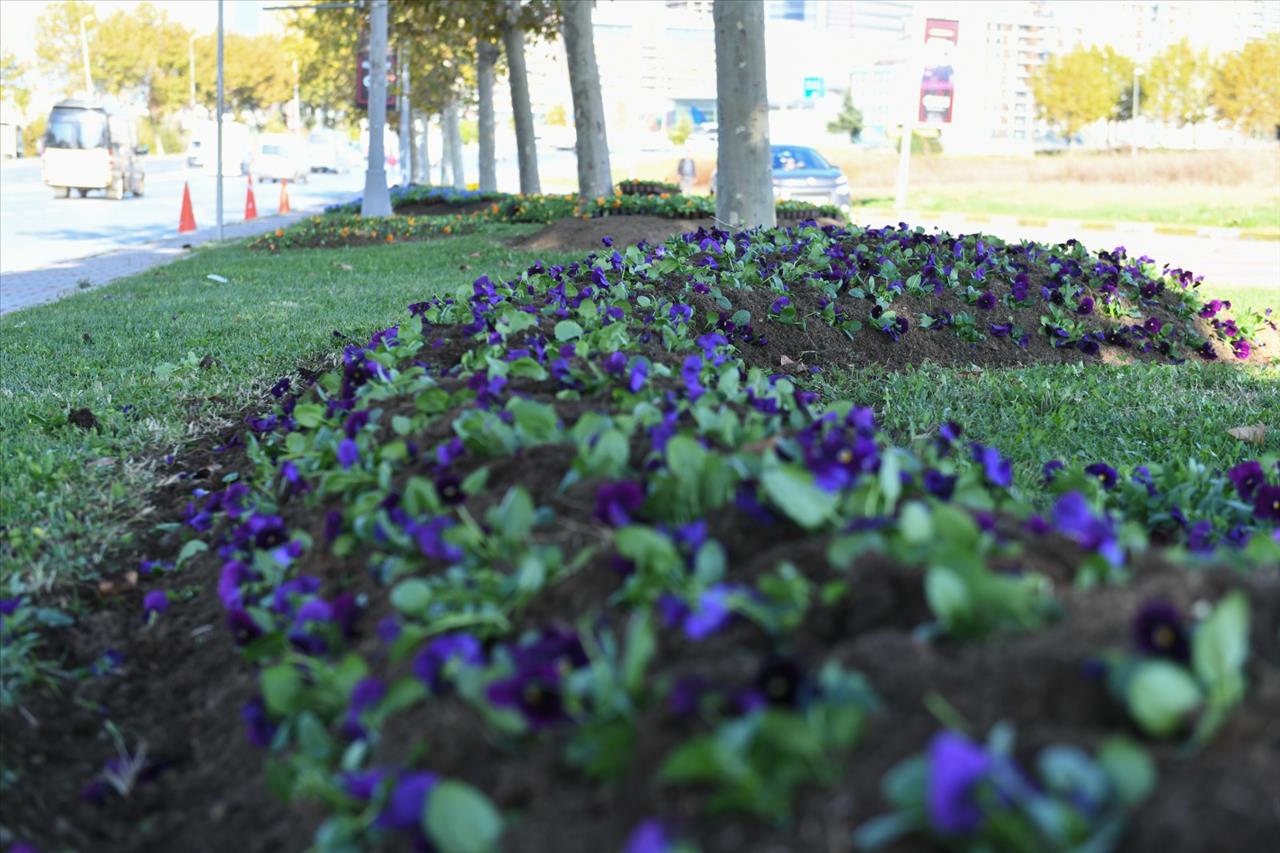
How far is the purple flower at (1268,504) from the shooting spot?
10.3ft

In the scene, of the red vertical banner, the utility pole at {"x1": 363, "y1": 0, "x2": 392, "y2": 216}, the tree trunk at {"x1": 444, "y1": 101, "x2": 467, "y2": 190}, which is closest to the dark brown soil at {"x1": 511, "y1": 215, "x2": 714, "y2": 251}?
the utility pole at {"x1": 363, "y1": 0, "x2": 392, "y2": 216}

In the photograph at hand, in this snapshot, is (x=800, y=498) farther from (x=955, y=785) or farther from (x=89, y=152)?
(x=89, y=152)

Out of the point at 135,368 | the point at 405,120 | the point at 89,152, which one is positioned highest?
the point at 405,120

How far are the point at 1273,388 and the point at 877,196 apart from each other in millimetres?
31708

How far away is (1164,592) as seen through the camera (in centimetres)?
184

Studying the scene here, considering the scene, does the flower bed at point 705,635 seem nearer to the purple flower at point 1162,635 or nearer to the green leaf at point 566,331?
the purple flower at point 1162,635

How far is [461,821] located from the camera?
158cm

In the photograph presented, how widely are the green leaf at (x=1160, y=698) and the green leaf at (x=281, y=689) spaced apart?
1.33m

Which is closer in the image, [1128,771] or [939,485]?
[1128,771]

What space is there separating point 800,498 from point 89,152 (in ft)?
123

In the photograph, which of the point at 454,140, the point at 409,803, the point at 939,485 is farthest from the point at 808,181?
the point at 409,803

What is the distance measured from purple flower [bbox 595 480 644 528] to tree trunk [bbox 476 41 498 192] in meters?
25.8

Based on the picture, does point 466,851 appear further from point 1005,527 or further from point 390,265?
point 390,265

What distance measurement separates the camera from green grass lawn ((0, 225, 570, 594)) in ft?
13.2
